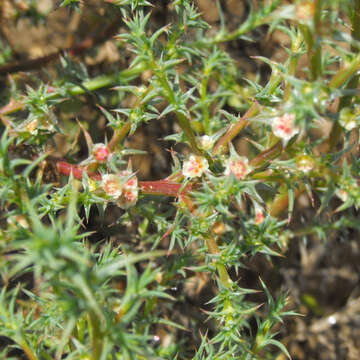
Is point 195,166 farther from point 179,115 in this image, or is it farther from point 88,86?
point 88,86

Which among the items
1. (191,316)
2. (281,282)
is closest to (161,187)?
(191,316)

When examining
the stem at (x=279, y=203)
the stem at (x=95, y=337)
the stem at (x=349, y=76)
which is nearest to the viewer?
the stem at (x=95, y=337)

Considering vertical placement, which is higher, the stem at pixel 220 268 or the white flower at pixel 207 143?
the white flower at pixel 207 143

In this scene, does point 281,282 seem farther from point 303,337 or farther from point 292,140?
point 292,140

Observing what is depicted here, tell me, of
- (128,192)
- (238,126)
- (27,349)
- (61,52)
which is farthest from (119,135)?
(61,52)

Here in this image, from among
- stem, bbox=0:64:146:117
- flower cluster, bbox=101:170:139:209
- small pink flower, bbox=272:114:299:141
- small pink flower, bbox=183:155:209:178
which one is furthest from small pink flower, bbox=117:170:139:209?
small pink flower, bbox=272:114:299:141

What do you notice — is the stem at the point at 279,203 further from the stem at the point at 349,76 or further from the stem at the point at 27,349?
the stem at the point at 27,349

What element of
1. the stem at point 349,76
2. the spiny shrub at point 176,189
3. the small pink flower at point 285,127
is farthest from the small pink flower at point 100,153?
the stem at point 349,76
